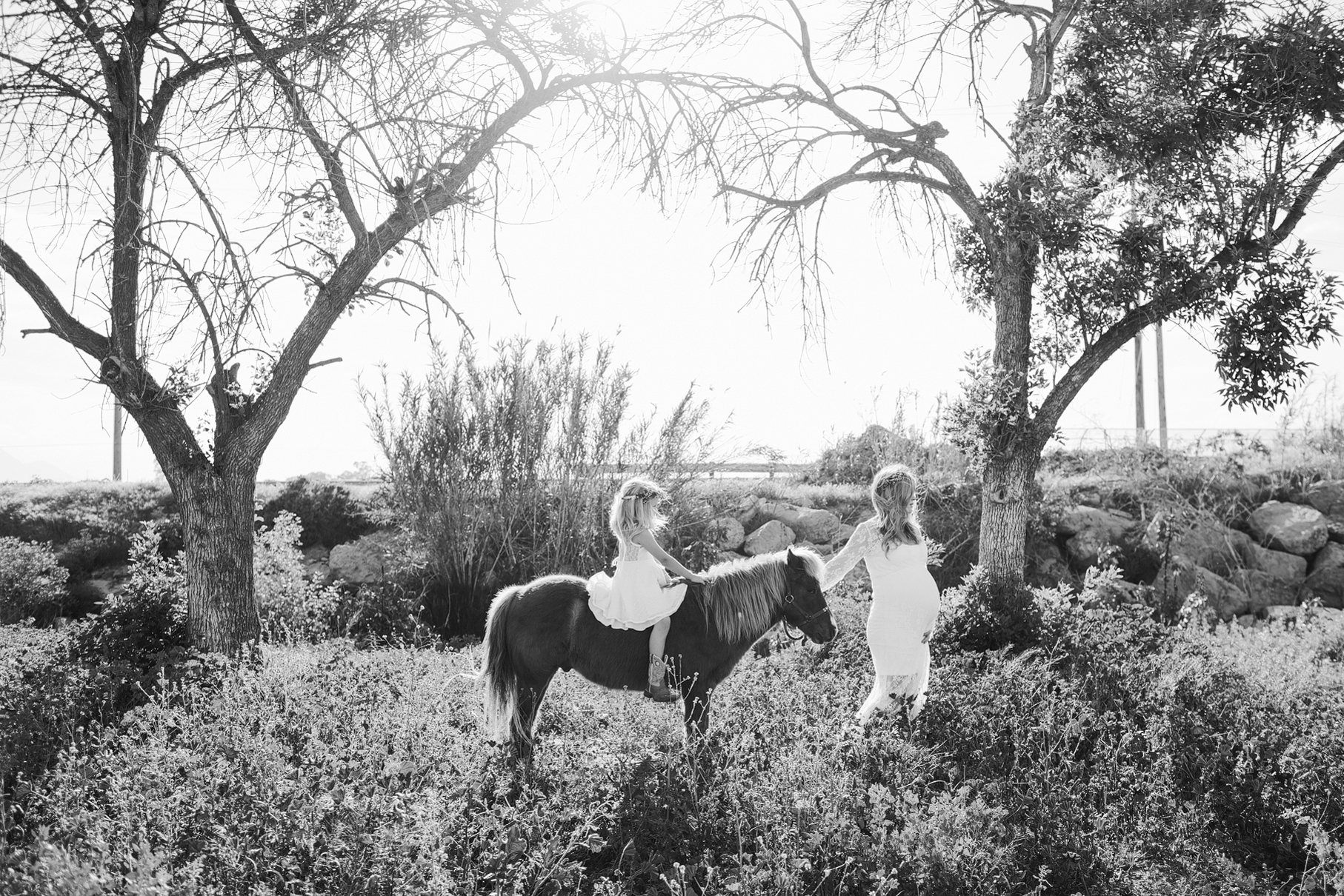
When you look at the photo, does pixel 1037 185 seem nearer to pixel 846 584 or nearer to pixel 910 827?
pixel 846 584

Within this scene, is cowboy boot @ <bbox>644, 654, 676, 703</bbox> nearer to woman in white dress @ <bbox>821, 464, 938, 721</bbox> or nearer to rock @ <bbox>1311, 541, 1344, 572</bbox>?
woman in white dress @ <bbox>821, 464, 938, 721</bbox>

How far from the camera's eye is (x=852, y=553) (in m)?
5.52

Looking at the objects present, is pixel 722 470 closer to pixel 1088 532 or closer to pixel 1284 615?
pixel 1088 532

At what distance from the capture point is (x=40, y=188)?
6129 millimetres

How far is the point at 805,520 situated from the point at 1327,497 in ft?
26.6

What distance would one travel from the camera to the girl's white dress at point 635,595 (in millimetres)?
5090

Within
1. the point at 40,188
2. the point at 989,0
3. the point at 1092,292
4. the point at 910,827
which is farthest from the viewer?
the point at 989,0

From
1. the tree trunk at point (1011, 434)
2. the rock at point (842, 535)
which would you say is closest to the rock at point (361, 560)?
the rock at point (842, 535)

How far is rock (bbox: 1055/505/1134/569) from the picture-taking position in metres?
12.2

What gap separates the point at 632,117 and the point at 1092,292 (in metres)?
6.13

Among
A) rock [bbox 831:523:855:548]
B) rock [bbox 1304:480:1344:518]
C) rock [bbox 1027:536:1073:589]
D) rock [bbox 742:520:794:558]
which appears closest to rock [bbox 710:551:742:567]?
rock [bbox 742:520:794:558]

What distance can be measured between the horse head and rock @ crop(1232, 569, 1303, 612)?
31.7 feet

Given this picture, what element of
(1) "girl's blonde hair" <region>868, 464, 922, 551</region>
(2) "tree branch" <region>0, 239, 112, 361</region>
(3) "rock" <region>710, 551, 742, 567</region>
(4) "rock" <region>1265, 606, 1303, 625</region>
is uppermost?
(2) "tree branch" <region>0, 239, 112, 361</region>

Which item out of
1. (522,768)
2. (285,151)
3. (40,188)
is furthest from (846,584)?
(40,188)
